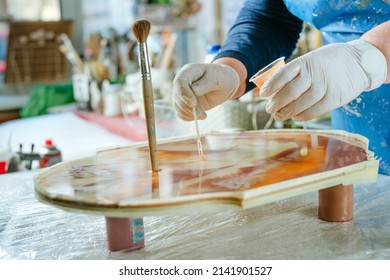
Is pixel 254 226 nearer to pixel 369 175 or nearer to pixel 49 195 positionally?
pixel 369 175

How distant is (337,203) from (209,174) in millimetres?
267

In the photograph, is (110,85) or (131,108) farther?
(110,85)

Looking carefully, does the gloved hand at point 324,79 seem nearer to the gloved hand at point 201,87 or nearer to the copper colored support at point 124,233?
the gloved hand at point 201,87

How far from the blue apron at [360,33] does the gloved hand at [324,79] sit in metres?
0.24

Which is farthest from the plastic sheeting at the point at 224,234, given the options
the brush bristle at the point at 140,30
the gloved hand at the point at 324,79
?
the brush bristle at the point at 140,30

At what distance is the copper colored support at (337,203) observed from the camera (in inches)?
39.4

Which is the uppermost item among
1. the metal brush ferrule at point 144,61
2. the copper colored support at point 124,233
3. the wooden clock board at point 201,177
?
the metal brush ferrule at point 144,61

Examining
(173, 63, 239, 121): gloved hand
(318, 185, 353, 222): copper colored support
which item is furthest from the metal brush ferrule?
(318, 185, 353, 222): copper colored support

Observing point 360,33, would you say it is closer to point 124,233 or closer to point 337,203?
point 337,203

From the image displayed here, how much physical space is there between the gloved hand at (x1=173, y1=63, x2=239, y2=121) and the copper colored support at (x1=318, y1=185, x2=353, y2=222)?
0.37m
